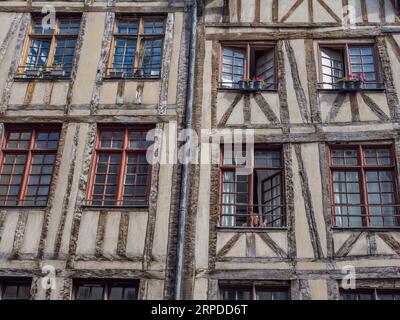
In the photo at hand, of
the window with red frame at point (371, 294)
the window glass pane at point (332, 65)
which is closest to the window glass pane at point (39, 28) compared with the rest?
the window glass pane at point (332, 65)

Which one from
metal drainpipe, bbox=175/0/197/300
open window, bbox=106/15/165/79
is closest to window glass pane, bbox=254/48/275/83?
metal drainpipe, bbox=175/0/197/300

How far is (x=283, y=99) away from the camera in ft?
37.2

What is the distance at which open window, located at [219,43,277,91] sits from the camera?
465 inches

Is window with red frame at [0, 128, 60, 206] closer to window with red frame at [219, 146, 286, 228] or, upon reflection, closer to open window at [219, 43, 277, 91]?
window with red frame at [219, 146, 286, 228]

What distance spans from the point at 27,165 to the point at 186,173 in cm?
288

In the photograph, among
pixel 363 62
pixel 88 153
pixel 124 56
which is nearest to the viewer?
pixel 88 153

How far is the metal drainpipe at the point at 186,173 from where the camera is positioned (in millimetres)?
9676

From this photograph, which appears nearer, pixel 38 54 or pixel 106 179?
pixel 106 179

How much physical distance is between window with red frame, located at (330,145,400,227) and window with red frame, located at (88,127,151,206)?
3280 millimetres

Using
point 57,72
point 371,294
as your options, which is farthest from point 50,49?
point 371,294

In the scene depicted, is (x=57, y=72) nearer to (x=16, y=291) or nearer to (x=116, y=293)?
(x=16, y=291)

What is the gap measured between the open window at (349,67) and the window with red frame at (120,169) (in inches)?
143

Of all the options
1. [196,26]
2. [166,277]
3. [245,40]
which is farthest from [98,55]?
[166,277]

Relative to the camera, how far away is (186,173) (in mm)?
10516
